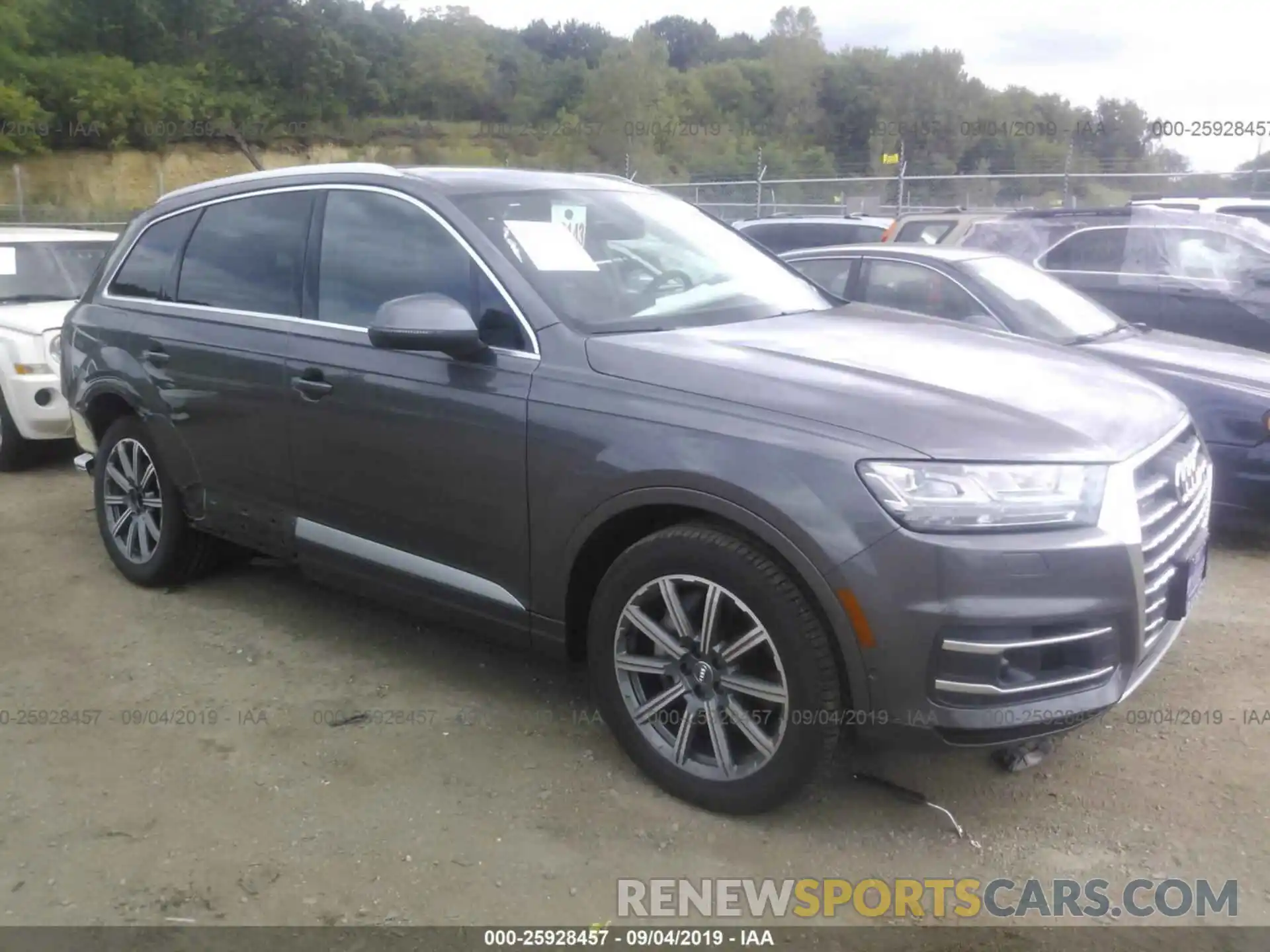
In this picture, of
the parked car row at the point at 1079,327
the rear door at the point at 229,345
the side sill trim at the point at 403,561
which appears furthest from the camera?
the parked car row at the point at 1079,327

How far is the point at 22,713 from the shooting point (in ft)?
12.5

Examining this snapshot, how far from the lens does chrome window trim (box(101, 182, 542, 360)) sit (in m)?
3.36

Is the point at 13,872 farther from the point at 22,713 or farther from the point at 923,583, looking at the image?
the point at 923,583

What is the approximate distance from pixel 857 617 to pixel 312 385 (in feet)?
7.12

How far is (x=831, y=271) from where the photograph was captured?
22.2ft

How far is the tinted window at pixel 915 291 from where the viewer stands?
6.02 m

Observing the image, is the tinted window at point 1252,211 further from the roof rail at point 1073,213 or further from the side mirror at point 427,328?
the side mirror at point 427,328

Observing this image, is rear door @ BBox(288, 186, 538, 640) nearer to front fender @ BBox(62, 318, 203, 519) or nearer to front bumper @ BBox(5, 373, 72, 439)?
front fender @ BBox(62, 318, 203, 519)

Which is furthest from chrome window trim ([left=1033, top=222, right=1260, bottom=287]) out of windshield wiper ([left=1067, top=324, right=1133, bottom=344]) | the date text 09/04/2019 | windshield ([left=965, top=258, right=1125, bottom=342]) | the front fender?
the date text 09/04/2019

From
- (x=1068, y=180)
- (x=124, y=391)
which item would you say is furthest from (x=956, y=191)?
(x=124, y=391)

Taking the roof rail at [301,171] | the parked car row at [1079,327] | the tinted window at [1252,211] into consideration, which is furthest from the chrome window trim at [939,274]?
the tinted window at [1252,211]

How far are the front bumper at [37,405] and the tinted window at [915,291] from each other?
515 centimetres

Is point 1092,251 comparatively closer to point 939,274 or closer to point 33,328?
point 939,274

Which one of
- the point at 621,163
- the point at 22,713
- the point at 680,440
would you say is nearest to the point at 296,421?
the point at 22,713
